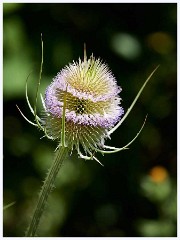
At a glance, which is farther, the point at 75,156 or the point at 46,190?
the point at 75,156

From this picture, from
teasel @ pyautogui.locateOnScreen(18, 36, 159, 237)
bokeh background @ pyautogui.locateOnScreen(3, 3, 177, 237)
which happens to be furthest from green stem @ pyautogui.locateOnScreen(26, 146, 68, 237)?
bokeh background @ pyautogui.locateOnScreen(3, 3, 177, 237)

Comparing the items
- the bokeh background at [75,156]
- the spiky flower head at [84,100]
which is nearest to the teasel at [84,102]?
the spiky flower head at [84,100]

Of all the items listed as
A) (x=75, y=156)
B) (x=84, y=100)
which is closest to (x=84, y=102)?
(x=84, y=100)

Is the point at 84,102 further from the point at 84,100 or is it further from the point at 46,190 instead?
the point at 46,190

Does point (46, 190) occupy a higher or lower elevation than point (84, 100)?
lower

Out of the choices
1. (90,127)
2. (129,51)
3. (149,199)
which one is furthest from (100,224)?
(90,127)

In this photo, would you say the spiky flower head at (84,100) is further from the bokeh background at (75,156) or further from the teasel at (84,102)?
the bokeh background at (75,156)
